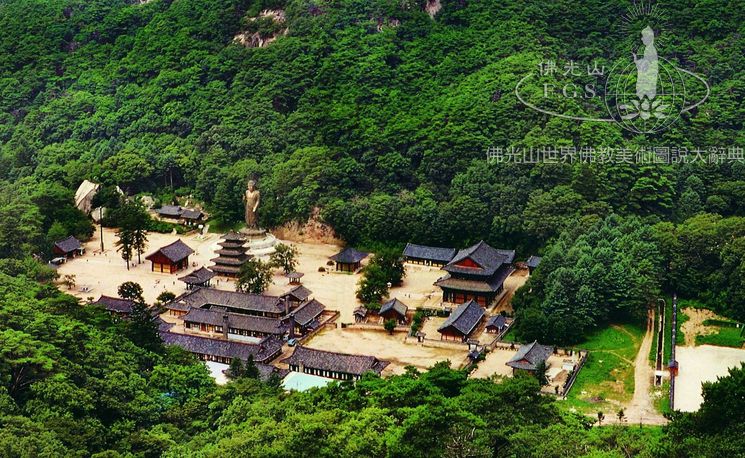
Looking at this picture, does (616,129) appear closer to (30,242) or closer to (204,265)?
(204,265)

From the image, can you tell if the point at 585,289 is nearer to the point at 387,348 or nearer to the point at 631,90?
the point at 387,348

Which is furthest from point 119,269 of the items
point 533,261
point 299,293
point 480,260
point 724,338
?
point 724,338

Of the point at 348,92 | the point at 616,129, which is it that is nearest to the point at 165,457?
the point at 616,129

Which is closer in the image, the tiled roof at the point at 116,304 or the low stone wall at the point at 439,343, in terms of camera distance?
the low stone wall at the point at 439,343

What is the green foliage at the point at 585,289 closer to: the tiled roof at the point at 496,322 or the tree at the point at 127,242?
the tiled roof at the point at 496,322

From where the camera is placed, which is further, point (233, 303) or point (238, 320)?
point (233, 303)

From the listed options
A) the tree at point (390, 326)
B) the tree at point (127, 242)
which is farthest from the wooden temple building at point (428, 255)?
the tree at point (127, 242)

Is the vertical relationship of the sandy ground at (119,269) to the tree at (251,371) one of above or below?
above

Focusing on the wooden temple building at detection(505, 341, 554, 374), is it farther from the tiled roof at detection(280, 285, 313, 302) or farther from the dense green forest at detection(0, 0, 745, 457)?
the tiled roof at detection(280, 285, 313, 302)
